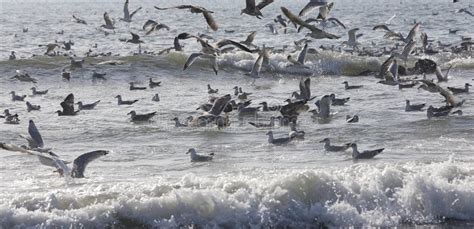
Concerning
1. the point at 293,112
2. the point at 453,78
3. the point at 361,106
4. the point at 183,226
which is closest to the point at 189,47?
the point at 453,78

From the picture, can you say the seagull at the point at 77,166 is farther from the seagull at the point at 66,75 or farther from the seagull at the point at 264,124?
the seagull at the point at 66,75

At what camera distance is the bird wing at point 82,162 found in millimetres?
10445

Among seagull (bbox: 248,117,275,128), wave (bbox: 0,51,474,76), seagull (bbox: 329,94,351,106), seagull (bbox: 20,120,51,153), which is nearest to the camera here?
seagull (bbox: 20,120,51,153)

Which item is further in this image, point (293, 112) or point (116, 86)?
point (116, 86)

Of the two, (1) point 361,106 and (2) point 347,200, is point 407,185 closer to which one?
(2) point 347,200

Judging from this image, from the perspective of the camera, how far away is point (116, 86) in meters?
22.6

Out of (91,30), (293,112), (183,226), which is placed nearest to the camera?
(183,226)

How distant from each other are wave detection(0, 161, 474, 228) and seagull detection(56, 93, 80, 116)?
235 inches

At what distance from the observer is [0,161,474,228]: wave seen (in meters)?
8.98

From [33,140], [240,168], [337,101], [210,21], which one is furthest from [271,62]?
[240,168]

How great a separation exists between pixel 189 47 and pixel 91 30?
49.6 feet

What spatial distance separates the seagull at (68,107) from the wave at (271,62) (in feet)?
28.6

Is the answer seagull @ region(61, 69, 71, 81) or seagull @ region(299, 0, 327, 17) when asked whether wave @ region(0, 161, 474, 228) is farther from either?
seagull @ region(61, 69, 71, 81)

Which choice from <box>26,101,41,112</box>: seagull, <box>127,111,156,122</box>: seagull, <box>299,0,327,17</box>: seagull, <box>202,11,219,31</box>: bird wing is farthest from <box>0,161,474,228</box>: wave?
<box>26,101,41,112</box>: seagull
